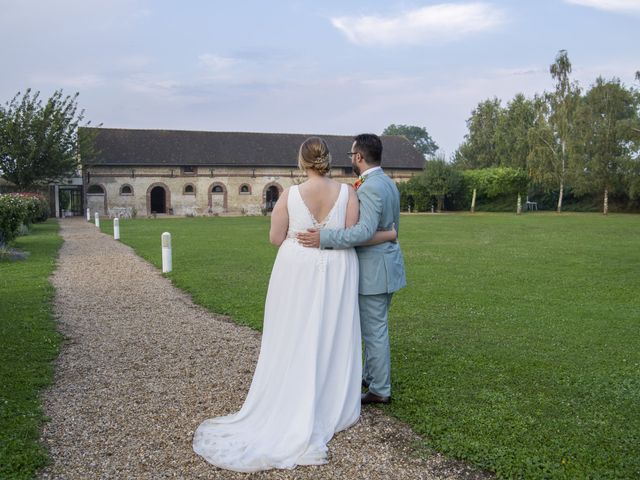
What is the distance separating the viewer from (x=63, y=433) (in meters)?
4.01

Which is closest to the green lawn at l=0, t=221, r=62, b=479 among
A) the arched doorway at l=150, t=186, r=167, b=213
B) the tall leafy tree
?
the arched doorway at l=150, t=186, r=167, b=213

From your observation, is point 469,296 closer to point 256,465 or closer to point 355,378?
point 355,378

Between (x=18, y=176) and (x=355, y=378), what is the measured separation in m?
38.5

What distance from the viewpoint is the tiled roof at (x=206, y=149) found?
157 feet

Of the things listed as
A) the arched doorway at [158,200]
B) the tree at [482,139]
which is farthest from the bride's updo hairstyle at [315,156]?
the tree at [482,139]

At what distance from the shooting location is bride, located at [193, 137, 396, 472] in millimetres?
3871

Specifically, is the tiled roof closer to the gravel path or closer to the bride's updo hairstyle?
the gravel path

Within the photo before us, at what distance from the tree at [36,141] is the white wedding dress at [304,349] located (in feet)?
120

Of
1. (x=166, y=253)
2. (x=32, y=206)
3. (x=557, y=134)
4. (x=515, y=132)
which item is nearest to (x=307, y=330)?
(x=166, y=253)

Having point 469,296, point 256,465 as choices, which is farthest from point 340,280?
point 469,296

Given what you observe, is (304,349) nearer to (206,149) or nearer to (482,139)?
(206,149)

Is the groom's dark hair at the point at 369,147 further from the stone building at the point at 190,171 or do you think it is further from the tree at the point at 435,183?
the tree at the point at 435,183

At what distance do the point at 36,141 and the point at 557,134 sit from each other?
1522 inches

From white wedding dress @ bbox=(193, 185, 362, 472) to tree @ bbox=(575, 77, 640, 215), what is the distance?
42906 mm
